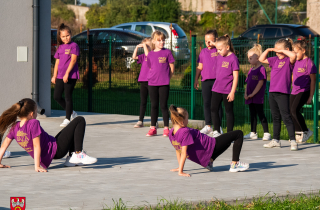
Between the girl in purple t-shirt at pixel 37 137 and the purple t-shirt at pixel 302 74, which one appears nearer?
the girl in purple t-shirt at pixel 37 137

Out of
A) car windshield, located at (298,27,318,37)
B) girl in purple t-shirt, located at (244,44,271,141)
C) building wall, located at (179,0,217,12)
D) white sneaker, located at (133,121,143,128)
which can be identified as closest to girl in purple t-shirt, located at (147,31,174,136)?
white sneaker, located at (133,121,143,128)

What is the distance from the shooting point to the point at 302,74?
27.2 ft

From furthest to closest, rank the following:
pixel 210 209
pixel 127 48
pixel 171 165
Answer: pixel 127 48 < pixel 171 165 < pixel 210 209

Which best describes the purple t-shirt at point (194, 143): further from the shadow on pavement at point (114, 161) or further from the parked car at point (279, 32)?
the parked car at point (279, 32)

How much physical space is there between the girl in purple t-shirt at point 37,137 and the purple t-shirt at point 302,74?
3930 millimetres

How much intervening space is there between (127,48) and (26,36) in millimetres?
2547

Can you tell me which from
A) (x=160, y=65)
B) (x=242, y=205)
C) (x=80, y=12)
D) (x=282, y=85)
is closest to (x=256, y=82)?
(x=282, y=85)

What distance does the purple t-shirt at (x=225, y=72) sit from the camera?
8.01 metres

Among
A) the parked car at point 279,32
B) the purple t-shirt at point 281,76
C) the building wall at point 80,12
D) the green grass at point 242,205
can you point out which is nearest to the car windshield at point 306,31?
the parked car at point 279,32

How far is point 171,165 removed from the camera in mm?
6641

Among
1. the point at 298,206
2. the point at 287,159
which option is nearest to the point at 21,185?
the point at 298,206

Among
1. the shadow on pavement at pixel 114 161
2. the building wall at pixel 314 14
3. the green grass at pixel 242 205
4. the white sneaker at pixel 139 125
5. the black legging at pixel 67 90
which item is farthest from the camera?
the building wall at pixel 314 14

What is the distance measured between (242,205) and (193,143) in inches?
51.7

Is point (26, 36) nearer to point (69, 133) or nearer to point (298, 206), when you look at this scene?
point (69, 133)
